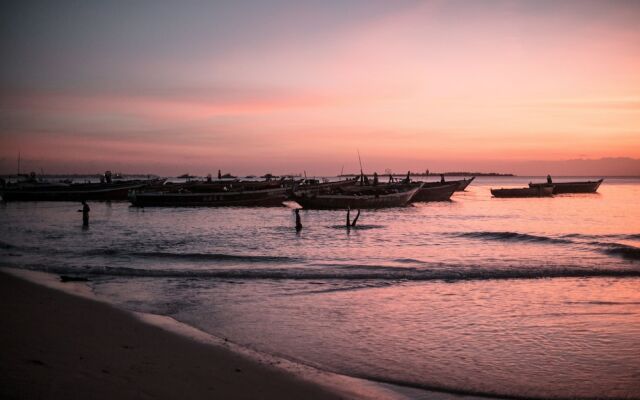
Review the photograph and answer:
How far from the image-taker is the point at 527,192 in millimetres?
59812

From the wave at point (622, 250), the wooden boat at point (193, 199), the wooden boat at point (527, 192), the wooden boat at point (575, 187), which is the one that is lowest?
the wave at point (622, 250)

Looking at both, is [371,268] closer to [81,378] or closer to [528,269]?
[528,269]

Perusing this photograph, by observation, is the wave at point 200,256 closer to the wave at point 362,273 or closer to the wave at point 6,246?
the wave at point 362,273

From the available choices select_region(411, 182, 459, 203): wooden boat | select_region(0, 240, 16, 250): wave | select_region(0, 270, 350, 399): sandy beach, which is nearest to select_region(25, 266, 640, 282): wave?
select_region(0, 270, 350, 399): sandy beach

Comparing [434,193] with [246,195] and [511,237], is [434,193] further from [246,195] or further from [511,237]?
[511,237]

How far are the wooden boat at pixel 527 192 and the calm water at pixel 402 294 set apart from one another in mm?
35411

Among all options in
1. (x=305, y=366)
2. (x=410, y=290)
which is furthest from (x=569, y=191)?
(x=305, y=366)

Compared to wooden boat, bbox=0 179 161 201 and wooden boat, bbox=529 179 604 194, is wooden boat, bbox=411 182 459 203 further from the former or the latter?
wooden boat, bbox=0 179 161 201

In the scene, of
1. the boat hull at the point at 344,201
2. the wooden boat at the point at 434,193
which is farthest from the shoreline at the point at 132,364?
the wooden boat at the point at 434,193

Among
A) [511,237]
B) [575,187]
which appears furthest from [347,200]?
[575,187]

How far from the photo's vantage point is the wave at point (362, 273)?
1311 cm

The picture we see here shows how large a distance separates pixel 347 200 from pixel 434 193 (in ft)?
63.2

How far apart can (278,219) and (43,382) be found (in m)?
29.1

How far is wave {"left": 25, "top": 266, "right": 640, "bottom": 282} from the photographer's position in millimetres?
13109
